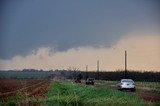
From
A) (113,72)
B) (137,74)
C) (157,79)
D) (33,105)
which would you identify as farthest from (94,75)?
(33,105)

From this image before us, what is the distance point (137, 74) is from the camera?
397 ft

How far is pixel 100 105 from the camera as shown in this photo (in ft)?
72.0

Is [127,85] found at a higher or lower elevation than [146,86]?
higher

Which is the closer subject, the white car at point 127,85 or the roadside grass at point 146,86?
the roadside grass at point 146,86

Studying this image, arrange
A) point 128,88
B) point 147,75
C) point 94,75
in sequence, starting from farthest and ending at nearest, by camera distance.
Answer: point 94,75 → point 147,75 → point 128,88

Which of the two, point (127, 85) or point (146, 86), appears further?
point (146, 86)

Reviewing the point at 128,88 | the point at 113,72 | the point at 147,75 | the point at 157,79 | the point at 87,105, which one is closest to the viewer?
the point at 87,105

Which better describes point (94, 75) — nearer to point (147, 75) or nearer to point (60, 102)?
point (147, 75)

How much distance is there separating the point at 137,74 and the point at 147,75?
284 cm

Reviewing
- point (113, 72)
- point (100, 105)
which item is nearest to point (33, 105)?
point (100, 105)

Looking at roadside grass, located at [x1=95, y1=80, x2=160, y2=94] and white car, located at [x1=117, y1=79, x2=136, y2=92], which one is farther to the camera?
white car, located at [x1=117, y1=79, x2=136, y2=92]

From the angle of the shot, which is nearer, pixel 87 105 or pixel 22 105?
pixel 22 105

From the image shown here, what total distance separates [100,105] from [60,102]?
197 centimetres

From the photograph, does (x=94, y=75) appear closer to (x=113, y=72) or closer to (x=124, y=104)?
(x=113, y=72)
